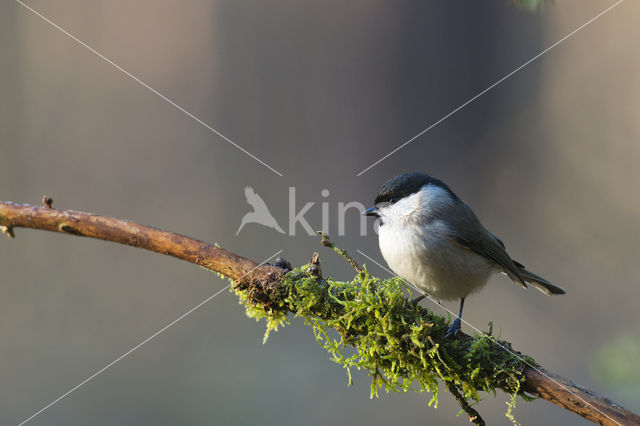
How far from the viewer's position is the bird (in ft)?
19.3

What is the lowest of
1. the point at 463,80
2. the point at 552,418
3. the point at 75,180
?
the point at 552,418

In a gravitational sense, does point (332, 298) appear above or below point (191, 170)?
below

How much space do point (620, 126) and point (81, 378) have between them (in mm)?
6267

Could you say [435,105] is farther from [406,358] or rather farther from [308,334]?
[406,358]

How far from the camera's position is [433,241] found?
2355 millimetres

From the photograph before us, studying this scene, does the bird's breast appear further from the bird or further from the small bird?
the bird

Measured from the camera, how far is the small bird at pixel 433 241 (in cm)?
234

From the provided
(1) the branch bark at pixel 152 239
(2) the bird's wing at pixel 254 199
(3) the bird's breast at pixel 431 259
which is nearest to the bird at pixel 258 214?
(2) the bird's wing at pixel 254 199

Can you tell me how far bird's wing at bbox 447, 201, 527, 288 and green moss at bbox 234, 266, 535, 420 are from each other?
0.64m

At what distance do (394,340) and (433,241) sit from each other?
2.15ft

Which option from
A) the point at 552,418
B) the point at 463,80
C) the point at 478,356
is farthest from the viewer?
the point at 463,80

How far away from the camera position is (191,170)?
5945mm

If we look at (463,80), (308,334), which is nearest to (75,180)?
(308,334)

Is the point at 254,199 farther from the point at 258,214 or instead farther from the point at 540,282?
the point at 540,282
